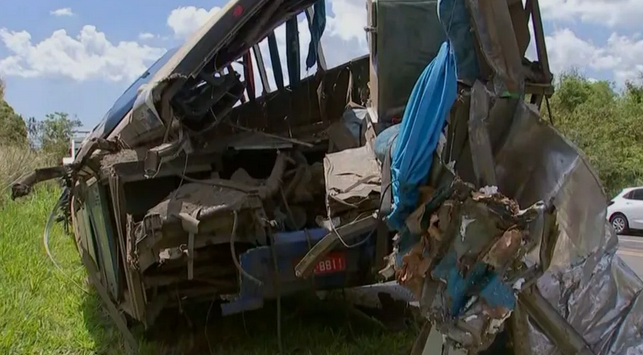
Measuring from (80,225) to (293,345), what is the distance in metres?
2.13

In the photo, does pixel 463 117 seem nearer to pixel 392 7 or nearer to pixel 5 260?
pixel 392 7

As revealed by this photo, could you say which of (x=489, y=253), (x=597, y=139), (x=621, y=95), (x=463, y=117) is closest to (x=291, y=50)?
(x=463, y=117)

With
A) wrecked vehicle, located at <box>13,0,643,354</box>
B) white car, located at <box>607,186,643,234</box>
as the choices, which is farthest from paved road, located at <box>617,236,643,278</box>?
wrecked vehicle, located at <box>13,0,643,354</box>

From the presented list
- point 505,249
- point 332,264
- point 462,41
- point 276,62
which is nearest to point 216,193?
point 332,264

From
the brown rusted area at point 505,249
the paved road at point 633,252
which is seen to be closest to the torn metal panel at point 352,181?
the brown rusted area at point 505,249

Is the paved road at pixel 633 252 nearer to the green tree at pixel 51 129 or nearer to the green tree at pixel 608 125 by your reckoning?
the green tree at pixel 608 125

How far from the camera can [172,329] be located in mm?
5375

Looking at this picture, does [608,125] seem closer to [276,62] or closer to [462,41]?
[276,62]

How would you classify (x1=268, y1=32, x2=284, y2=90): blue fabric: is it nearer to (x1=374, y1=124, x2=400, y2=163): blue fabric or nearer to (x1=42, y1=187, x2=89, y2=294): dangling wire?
(x1=42, y1=187, x2=89, y2=294): dangling wire

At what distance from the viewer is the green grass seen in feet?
16.0

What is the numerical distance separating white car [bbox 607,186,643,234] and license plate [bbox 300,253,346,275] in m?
13.4

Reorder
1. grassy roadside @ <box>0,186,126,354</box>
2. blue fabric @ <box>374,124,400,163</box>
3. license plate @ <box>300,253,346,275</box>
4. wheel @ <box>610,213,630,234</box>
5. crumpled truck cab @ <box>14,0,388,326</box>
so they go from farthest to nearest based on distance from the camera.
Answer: wheel @ <box>610,213,630,234</box> → grassy roadside @ <box>0,186,126,354</box> → license plate @ <box>300,253,346,275</box> → crumpled truck cab @ <box>14,0,388,326</box> → blue fabric @ <box>374,124,400,163</box>

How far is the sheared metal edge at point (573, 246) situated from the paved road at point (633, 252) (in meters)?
5.23

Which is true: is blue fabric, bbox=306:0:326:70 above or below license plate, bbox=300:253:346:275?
above
